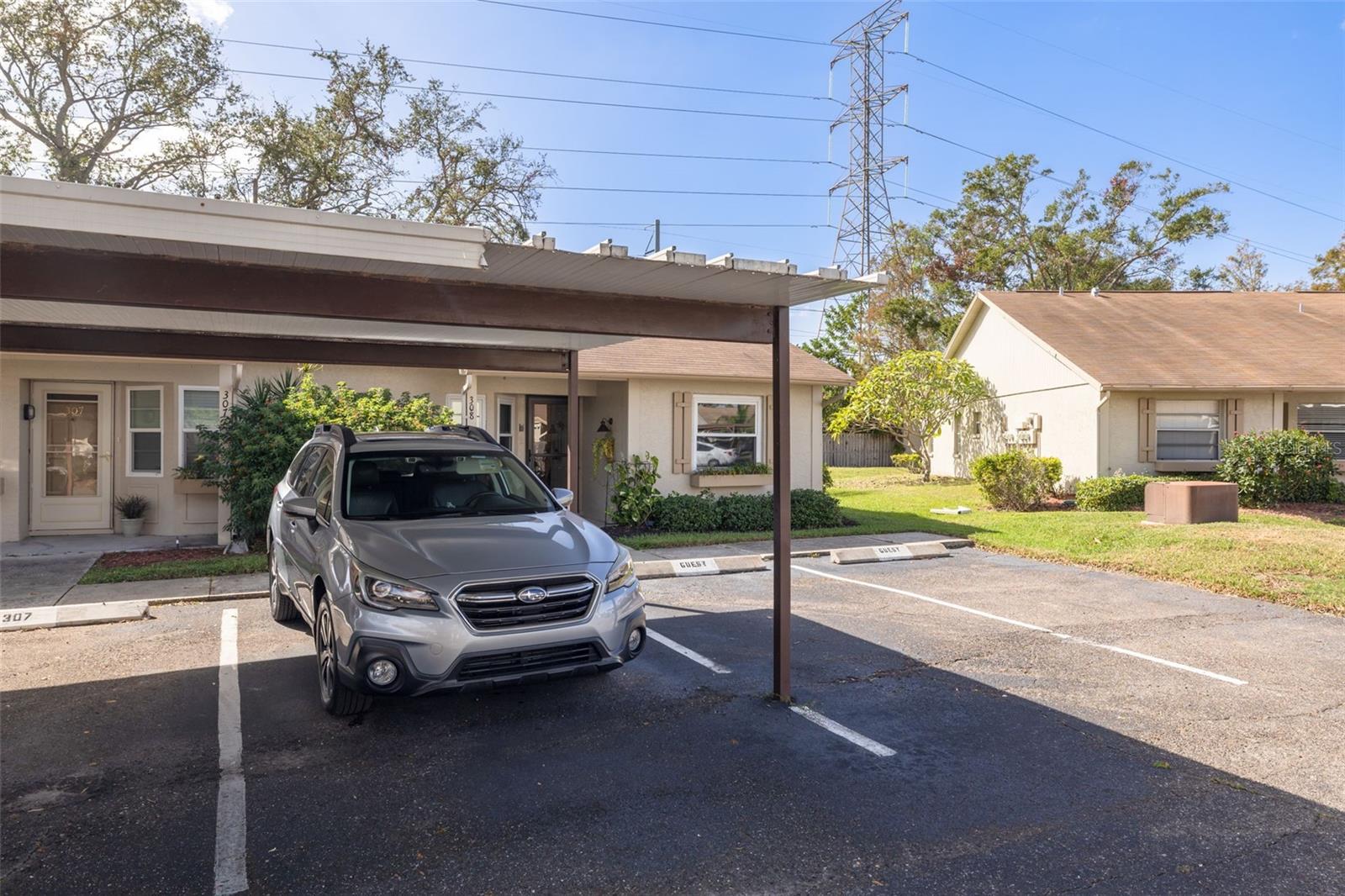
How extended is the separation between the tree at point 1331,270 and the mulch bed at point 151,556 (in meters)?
42.9

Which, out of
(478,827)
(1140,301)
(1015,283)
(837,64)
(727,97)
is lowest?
(478,827)

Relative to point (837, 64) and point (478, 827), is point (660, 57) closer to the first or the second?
point (837, 64)

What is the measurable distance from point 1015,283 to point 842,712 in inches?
1382

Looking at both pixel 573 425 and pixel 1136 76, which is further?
pixel 1136 76

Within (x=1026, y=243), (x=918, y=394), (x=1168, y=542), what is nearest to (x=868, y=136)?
(x=1026, y=243)

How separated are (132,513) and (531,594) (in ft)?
35.1

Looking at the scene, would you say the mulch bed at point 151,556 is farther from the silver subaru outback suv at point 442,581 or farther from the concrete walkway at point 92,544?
the silver subaru outback suv at point 442,581

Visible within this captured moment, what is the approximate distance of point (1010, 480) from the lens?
1741 centimetres

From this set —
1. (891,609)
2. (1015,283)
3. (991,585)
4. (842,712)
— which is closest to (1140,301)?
(1015,283)

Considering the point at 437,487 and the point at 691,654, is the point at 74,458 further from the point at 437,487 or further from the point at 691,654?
the point at 691,654

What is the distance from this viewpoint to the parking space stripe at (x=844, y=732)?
4.86 metres

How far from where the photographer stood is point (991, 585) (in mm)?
10000

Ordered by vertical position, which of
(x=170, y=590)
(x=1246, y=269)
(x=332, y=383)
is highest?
(x=1246, y=269)

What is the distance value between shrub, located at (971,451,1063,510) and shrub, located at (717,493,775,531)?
5.84 metres
